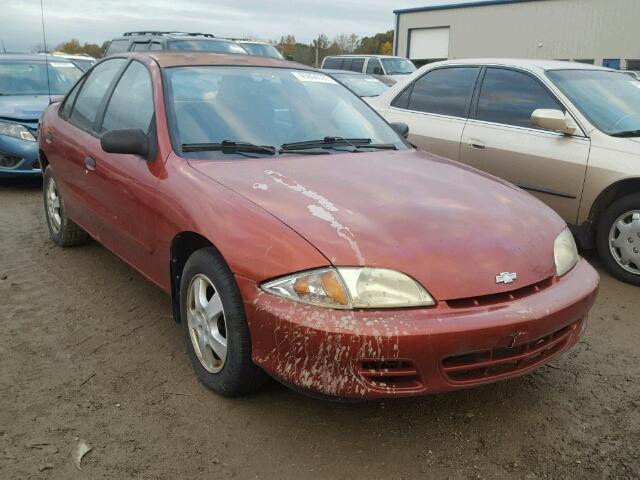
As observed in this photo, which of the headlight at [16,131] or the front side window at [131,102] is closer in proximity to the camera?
the front side window at [131,102]

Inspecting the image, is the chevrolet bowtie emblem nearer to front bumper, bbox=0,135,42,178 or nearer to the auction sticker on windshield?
the auction sticker on windshield

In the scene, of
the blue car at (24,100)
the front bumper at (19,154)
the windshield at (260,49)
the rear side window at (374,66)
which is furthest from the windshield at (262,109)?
the rear side window at (374,66)

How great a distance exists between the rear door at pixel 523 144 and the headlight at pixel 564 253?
1.90 metres

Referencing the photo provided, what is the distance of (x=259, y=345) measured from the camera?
2.44 m

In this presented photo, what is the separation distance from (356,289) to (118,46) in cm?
1140

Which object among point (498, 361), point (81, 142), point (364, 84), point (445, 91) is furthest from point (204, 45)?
point (498, 361)

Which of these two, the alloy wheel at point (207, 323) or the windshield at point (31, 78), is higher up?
the windshield at point (31, 78)

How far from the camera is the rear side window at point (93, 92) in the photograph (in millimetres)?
4160

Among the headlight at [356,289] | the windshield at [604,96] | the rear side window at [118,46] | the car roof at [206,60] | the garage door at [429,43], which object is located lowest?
the headlight at [356,289]

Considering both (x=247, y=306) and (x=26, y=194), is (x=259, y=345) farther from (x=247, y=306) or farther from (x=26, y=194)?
(x=26, y=194)

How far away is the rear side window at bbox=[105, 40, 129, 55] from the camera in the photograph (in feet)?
39.0

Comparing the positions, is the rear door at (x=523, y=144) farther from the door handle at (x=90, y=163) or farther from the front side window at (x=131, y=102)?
the door handle at (x=90, y=163)

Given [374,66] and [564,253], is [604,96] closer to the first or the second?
[564,253]

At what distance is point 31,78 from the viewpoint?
28.1 ft
